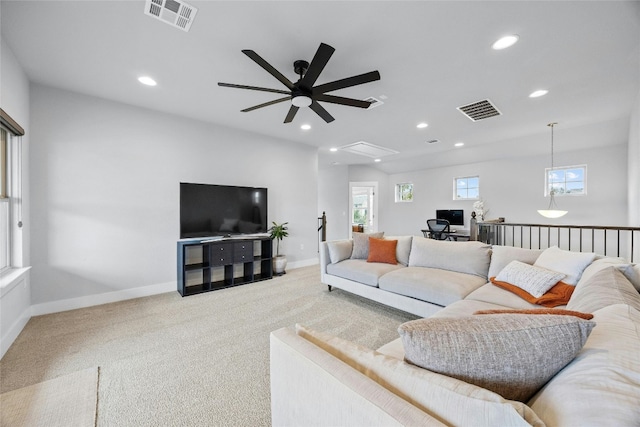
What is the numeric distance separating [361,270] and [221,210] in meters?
2.42

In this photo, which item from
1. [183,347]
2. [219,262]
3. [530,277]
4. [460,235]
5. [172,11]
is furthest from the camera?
[460,235]

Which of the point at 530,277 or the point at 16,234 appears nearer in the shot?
the point at 530,277

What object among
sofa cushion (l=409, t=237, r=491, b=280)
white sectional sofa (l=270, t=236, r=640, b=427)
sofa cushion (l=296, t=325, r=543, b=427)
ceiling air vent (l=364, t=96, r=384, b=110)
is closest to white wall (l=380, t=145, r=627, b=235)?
sofa cushion (l=409, t=237, r=491, b=280)

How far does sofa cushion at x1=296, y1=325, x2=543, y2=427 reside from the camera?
55 centimetres

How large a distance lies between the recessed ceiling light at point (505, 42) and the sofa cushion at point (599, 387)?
91.9 inches

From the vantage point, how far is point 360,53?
93.4 inches

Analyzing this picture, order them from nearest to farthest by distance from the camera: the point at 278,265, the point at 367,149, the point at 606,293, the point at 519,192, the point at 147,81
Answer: the point at 606,293, the point at 147,81, the point at 278,265, the point at 367,149, the point at 519,192

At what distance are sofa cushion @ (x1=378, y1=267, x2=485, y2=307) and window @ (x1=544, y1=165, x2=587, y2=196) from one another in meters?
4.84

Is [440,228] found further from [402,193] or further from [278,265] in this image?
[278,265]

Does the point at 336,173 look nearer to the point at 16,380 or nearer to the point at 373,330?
the point at 373,330

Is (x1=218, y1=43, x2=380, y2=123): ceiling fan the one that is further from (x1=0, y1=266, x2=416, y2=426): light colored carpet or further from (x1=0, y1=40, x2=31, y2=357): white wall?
(x1=0, y1=266, x2=416, y2=426): light colored carpet

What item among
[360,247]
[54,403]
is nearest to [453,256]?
[360,247]

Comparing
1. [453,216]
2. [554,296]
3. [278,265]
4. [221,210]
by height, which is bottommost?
[278,265]

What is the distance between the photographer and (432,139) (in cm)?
520
